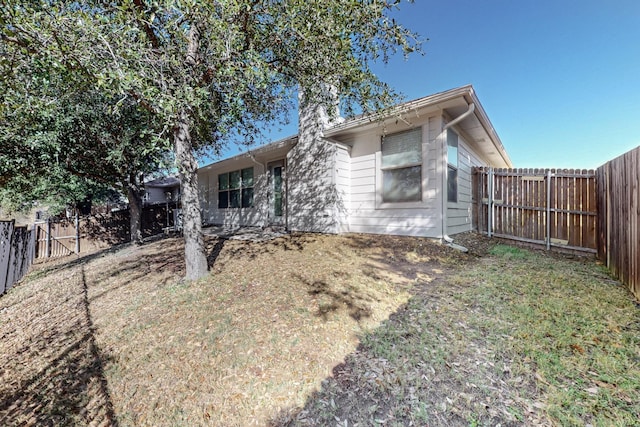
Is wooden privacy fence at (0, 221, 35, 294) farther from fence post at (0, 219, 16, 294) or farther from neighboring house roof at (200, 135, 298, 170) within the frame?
neighboring house roof at (200, 135, 298, 170)

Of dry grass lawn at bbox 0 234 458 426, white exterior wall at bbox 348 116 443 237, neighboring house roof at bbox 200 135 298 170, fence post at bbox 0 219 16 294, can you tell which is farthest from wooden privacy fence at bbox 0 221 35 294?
white exterior wall at bbox 348 116 443 237

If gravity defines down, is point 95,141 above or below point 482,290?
above

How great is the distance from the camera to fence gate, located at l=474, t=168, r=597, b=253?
5.64m

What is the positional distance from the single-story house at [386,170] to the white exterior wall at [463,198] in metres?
0.03

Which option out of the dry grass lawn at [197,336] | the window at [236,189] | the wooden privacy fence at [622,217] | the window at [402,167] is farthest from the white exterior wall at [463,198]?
the window at [236,189]

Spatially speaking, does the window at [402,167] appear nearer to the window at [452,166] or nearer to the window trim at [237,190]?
the window at [452,166]

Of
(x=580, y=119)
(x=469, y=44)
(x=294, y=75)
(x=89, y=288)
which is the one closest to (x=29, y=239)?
(x=89, y=288)

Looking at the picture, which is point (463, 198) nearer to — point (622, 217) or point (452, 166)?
point (452, 166)

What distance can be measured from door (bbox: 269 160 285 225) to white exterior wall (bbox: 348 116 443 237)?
2871 millimetres

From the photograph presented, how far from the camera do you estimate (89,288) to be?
4.88 m

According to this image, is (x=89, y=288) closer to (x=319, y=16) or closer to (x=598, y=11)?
(x=319, y=16)

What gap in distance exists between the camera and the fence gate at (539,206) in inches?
222

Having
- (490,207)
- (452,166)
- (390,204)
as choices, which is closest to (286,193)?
(390,204)

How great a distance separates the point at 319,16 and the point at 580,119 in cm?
1563
